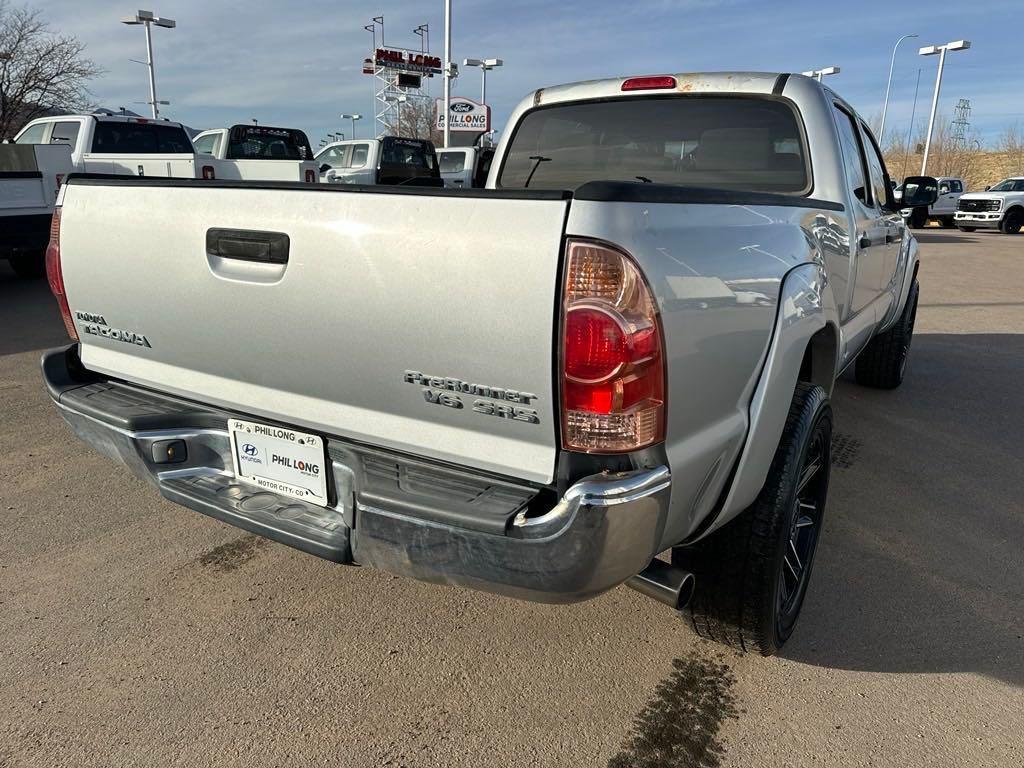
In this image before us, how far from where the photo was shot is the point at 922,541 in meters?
3.33

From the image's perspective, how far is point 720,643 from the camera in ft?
8.28

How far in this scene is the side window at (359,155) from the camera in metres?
16.8

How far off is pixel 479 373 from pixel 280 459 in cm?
77

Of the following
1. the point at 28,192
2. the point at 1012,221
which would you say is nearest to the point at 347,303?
the point at 28,192

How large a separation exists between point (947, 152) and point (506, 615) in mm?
58663

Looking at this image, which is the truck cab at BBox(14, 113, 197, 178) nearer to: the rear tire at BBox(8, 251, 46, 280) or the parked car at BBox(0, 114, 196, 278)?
the parked car at BBox(0, 114, 196, 278)

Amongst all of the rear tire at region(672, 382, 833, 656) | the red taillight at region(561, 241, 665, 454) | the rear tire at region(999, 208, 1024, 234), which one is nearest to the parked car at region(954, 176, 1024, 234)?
the rear tire at region(999, 208, 1024, 234)

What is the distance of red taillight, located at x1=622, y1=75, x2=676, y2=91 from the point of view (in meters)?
3.53

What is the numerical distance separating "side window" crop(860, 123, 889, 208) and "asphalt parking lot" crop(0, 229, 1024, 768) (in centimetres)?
178

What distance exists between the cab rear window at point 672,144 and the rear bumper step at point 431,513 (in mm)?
2092

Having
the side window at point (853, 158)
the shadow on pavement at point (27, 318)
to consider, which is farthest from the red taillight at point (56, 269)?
the shadow on pavement at point (27, 318)

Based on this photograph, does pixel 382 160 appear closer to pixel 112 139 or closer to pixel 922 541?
→ pixel 112 139

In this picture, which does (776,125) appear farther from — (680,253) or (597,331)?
(597,331)

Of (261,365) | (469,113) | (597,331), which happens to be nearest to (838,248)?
(597,331)
